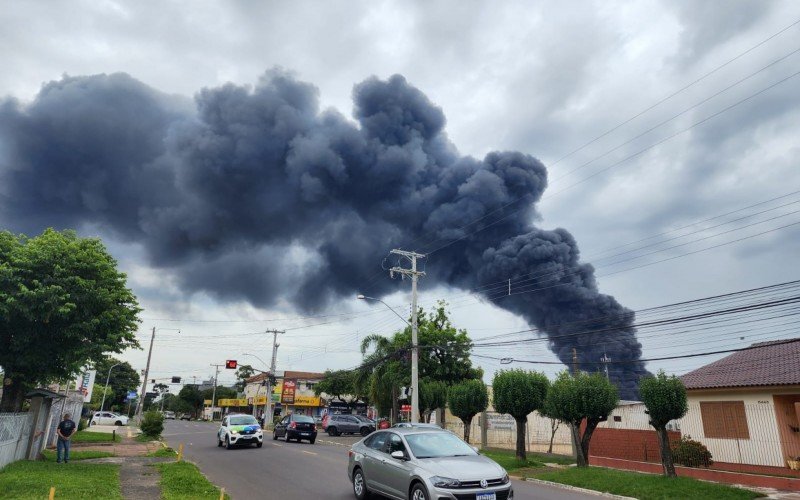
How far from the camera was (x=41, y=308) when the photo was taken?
1570cm

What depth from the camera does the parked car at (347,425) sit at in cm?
Result: 4088

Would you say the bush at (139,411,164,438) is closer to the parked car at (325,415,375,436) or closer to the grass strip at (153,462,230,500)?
the parked car at (325,415,375,436)

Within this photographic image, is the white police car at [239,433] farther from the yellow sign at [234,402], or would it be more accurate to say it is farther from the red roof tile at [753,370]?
the yellow sign at [234,402]

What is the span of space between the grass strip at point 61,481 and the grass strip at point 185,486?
1.03 meters

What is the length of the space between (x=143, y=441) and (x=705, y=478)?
28.3 metres

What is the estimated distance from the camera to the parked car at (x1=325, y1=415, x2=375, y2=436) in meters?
40.9

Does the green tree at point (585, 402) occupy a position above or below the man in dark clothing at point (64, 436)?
above

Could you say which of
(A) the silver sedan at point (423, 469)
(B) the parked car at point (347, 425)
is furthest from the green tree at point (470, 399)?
(A) the silver sedan at point (423, 469)

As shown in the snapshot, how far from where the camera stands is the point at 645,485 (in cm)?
1440

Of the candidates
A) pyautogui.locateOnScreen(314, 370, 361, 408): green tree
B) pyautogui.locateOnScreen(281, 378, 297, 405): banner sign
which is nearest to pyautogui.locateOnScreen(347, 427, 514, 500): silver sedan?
pyautogui.locateOnScreen(281, 378, 297, 405): banner sign

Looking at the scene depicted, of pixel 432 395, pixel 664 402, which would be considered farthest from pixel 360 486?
pixel 432 395

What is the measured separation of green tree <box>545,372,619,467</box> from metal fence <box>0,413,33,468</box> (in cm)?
1804

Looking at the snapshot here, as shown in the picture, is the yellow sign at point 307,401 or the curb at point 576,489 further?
the yellow sign at point 307,401

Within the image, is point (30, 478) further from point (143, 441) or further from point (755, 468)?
point (755, 468)
